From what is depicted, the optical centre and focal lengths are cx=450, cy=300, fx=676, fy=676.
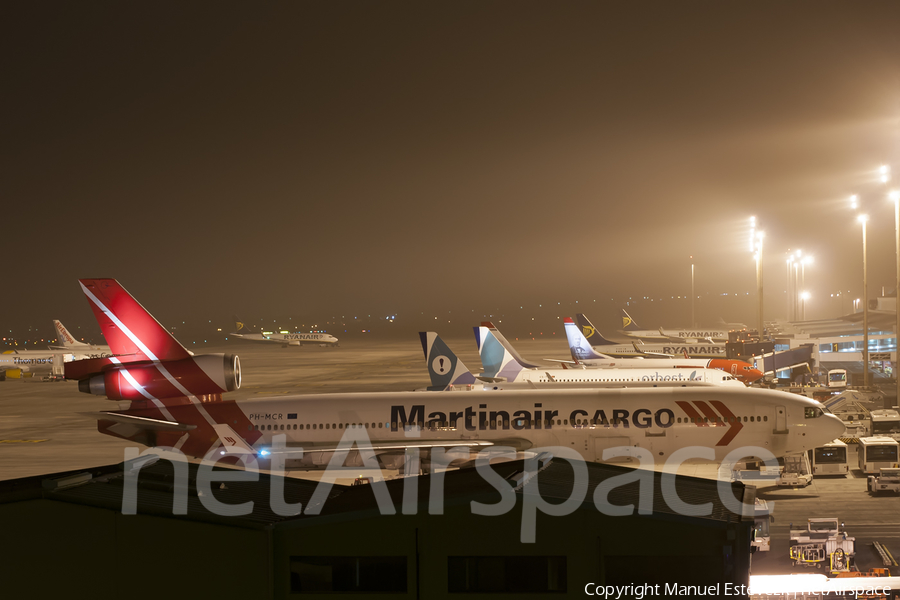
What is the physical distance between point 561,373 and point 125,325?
3086cm

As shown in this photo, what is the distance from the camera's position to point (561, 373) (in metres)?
50.6

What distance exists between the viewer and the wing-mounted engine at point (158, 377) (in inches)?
1154

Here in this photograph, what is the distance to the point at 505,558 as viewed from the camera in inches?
448

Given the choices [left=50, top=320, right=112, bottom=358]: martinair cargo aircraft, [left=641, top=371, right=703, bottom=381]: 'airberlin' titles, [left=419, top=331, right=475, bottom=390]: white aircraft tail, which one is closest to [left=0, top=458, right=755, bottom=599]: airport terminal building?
[left=419, top=331, right=475, bottom=390]: white aircraft tail

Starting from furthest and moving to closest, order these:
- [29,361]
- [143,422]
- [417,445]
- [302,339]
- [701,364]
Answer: [302,339], [29,361], [701,364], [417,445], [143,422]

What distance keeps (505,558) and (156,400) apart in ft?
76.7

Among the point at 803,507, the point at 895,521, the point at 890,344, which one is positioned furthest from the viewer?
the point at 890,344

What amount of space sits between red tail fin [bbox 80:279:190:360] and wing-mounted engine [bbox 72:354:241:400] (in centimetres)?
62

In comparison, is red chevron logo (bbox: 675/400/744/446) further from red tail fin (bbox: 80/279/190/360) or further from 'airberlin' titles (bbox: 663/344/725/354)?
'airberlin' titles (bbox: 663/344/725/354)

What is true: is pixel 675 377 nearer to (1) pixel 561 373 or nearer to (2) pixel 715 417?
(1) pixel 561 373

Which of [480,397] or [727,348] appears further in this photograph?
[727,348]

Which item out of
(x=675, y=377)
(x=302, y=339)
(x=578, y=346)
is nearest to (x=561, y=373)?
(x=675, y=377)

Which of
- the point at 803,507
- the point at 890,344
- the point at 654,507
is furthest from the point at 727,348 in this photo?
the point at 654,507

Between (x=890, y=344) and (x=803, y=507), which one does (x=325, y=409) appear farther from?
(x=890, y=344)
